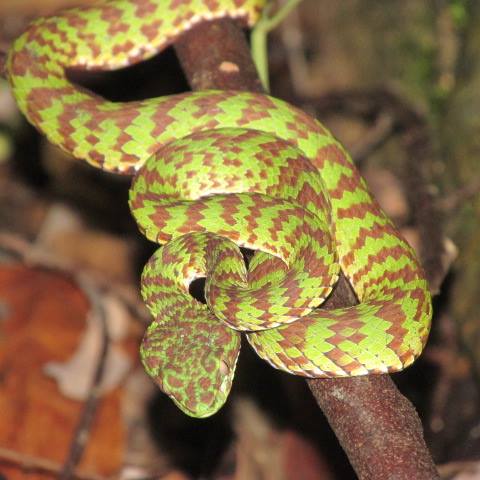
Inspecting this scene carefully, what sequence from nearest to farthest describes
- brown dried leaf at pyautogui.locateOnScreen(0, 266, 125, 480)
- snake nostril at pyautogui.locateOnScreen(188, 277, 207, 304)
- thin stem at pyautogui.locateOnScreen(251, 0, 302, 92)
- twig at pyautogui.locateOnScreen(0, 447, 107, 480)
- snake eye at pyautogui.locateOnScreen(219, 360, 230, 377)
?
1. snake eye at pyautogui.locateOnScreen(219, 360, 230, 377)
2. thin stem at pyautogui.locateOnScreen(251, 0, 302, 92)
3. twig at pyautogui.locateOnScreen(0, 447, 107, 480)
4. snake nostril at pyautogui.locateOnScreen(188, 277, 207, 304)
5. brown dried leaf at pyautogui.locateOnScreen(0, 266, 125, 480)

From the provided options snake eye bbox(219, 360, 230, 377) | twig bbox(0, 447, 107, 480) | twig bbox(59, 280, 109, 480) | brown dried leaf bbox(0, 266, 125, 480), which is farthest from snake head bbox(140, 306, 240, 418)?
brown dried leaf bbox(0, 266, 125, 480)

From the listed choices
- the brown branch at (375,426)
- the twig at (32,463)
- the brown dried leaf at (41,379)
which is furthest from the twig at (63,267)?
the brown branch at (375,426)

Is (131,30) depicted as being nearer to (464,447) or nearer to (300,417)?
(300,417)

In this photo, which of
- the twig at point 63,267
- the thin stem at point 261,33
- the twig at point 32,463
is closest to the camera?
the thin stem at point 261,33

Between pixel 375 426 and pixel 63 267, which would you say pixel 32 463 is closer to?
pixel 63 267

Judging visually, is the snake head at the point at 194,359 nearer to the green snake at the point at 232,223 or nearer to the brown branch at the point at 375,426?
the green snake at the point at 232,223

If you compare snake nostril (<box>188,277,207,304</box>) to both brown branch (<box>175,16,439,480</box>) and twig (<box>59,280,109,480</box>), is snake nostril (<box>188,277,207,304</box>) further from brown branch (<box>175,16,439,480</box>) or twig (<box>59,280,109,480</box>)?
→ brown branch (<box>175,16,439,480</box>)

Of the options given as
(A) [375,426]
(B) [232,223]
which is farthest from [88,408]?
(A) [375,426]
